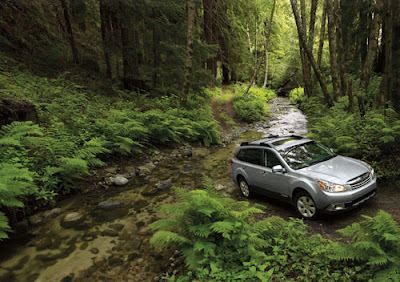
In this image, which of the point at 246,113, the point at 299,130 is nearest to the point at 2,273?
the point at 299,130

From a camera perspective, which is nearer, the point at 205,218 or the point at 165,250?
the point at 205,218

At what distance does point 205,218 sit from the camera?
4.57 metres

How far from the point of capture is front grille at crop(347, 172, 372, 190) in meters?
5.35

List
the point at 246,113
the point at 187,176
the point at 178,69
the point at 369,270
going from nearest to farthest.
A: the point at 369,270 → the point at 187,176 → the point at 178,69 → the point at 246,113

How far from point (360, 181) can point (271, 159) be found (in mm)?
2154

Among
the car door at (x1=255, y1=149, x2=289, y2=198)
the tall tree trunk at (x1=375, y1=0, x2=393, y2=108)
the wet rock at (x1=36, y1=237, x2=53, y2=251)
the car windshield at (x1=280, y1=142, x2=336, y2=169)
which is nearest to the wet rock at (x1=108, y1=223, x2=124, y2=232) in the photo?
the wet rock at (x1=36, y1=237, x2=53, y2=251)

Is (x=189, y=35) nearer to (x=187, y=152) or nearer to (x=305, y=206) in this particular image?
(x=187, y=152)

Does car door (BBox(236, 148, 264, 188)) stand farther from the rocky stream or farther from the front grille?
the front grille

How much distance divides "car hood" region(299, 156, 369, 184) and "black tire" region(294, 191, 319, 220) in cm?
56

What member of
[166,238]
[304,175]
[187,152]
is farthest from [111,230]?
[187,152]

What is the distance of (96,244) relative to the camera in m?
5.29

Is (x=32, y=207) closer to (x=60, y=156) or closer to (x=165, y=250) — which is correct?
(x=60, y=156)

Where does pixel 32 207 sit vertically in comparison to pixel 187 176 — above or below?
above

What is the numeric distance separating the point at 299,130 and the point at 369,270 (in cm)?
1409
